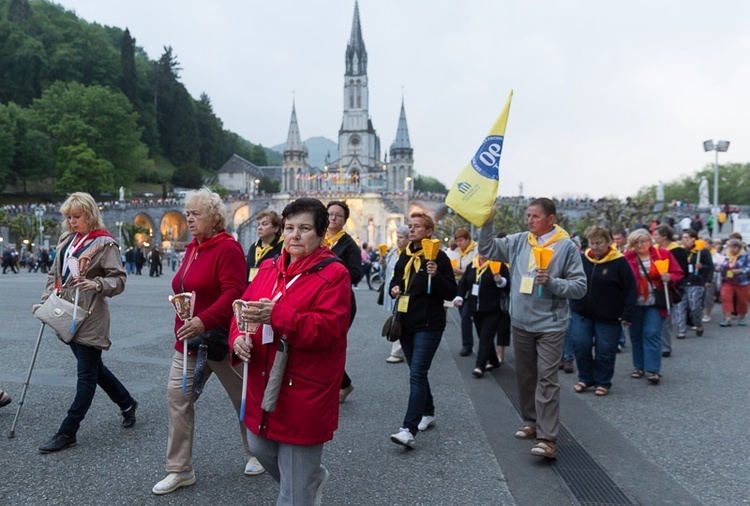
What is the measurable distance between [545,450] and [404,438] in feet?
3.51

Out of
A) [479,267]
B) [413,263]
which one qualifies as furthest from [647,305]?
[413,263]

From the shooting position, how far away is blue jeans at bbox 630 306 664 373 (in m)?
6.66

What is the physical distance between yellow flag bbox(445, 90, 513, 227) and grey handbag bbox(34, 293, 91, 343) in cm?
296

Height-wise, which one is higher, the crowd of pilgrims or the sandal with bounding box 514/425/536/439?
the crowd of pilgrims

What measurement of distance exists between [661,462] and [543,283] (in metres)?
1.62

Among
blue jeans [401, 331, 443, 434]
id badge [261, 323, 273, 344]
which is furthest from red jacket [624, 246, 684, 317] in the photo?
id badge [261, 323, 273, 344]

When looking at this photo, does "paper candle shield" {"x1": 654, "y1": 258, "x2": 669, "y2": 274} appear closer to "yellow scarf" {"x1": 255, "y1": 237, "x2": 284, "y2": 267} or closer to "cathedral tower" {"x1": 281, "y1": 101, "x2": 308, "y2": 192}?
"yellow scarf" {"x1": 255, "y1": 237, "x2": 284, "y2": 267}

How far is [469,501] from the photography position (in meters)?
3.40

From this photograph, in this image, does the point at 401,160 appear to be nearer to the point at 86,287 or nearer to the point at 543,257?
the point at 543,257

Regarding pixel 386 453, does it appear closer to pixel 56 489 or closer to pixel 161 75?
pixel 56 489

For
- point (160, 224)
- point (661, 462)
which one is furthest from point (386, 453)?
point (160, 224)

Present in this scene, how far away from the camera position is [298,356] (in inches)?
96.7

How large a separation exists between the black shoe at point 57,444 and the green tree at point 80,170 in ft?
197

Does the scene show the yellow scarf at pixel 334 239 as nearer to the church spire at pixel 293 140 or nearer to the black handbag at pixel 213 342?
the black handbag at pixel 213 342
